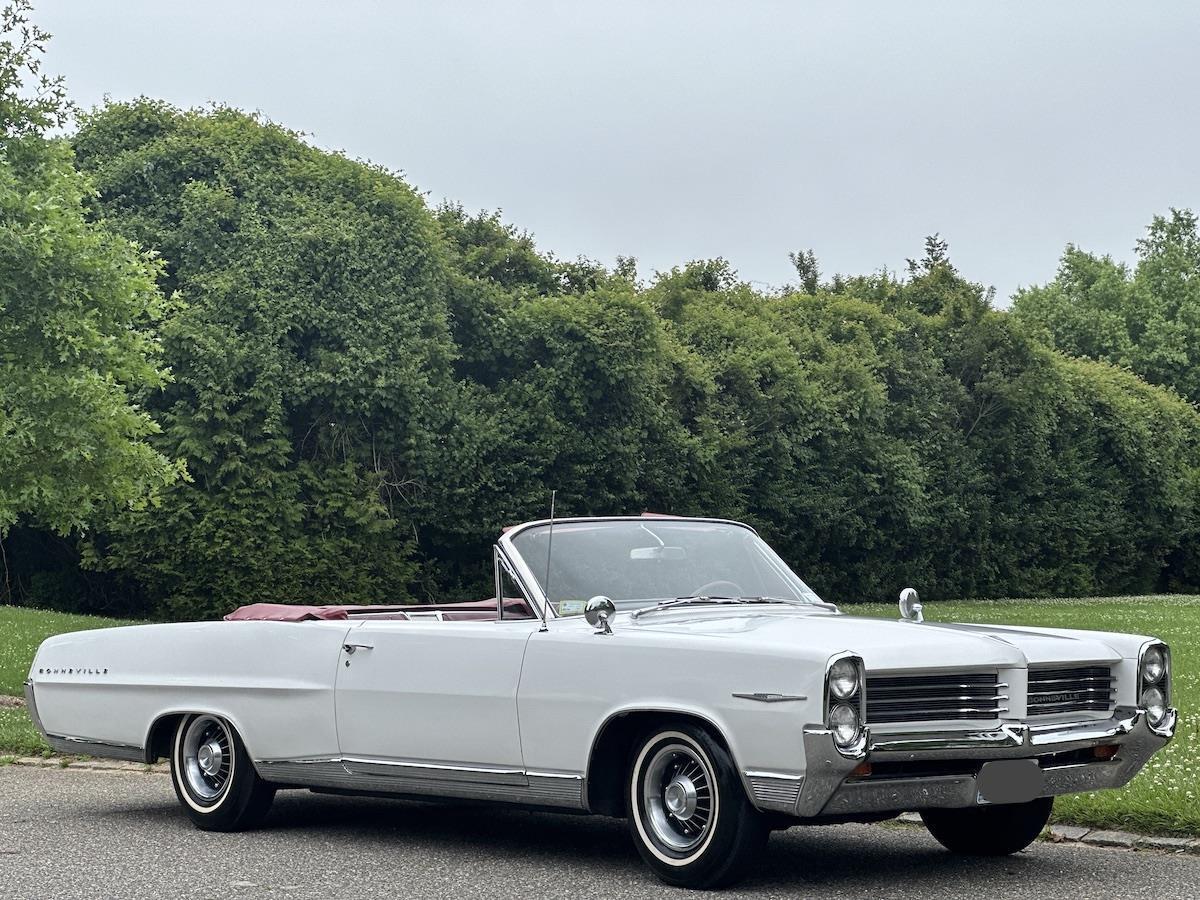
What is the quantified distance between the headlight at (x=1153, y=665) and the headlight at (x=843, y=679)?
1656 mm

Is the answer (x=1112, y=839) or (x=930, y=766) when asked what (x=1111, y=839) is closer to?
(x=1112, y=839)

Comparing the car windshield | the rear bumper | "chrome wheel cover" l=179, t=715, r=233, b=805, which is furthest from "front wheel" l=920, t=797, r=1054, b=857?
the rear bumper

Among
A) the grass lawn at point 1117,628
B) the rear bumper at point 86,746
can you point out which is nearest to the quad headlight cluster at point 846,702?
the grass lawn at point 1117,628

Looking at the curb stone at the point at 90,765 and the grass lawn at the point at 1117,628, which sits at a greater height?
the grass lawn at the point at 1117,628

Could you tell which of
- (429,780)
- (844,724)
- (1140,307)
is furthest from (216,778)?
(1140,307)

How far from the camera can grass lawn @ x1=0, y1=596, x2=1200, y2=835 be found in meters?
8.34

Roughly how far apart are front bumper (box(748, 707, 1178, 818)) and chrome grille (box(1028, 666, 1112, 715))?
0.08 metres

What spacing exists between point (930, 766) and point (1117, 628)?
22.6 m

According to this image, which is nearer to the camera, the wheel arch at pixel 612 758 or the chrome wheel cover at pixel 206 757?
the wheel arch at pixel 612 758

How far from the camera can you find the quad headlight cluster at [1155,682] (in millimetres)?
7305

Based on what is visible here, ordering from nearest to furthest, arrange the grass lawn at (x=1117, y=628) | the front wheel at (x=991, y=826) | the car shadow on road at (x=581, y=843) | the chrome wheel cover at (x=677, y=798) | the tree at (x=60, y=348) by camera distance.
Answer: the chrome wheel cover at (x=677, y=798) → the car shadow on road at (x=581, y=843) → the front wheel at (x=991, y=826) → the grass lawn at (x=1117, y=628) → the tree at (x=60, y=348)

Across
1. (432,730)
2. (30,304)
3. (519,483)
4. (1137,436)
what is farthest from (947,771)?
(1137,436)

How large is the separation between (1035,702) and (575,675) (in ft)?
6.20

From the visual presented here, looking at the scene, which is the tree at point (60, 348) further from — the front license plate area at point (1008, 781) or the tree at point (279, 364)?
the front license plate area at point (1008, 781)
